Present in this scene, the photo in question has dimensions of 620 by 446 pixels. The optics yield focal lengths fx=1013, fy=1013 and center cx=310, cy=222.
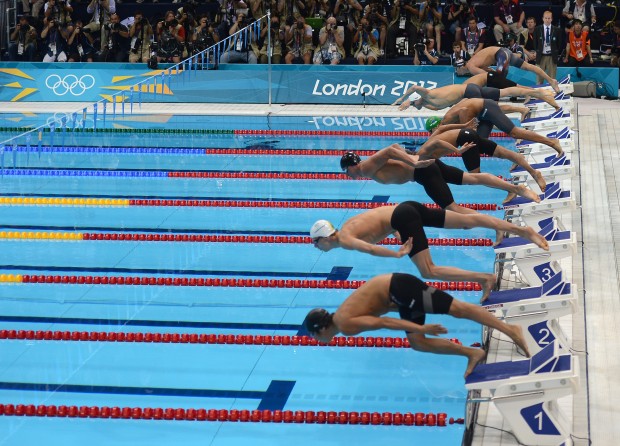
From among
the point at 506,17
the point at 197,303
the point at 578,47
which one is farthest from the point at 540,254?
the point at 506,17

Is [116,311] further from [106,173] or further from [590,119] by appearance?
[590,119]

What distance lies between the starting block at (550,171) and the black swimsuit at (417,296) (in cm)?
340

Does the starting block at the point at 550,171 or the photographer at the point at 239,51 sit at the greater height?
the photographer at the point at 239,51

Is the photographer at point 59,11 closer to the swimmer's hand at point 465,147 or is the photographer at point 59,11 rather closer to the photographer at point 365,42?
the photographer at point 365,42

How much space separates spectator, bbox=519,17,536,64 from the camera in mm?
14797

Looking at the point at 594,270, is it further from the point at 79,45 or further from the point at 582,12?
the point at 79,45

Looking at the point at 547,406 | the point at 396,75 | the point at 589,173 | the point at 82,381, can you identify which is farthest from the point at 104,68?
the point at 547,406

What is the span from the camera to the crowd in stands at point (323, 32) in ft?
50.4

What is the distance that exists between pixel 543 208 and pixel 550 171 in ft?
3.56

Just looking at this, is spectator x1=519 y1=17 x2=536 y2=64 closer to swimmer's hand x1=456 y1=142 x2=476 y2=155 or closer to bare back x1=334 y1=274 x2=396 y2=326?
swimmer's hand x1=456 y1=142 x2=476 y2=155

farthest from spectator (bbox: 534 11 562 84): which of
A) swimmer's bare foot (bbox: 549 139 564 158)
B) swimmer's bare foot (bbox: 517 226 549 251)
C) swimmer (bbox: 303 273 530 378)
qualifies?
swimmer (bbox: 303 273 530 378)

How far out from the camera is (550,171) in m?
8.05

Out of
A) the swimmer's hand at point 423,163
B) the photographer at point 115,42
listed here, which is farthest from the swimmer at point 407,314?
the photographer at point 115,42

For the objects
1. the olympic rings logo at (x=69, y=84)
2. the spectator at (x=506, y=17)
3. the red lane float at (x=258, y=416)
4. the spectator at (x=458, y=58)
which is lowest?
the red lane float at (x=258, y=416)
